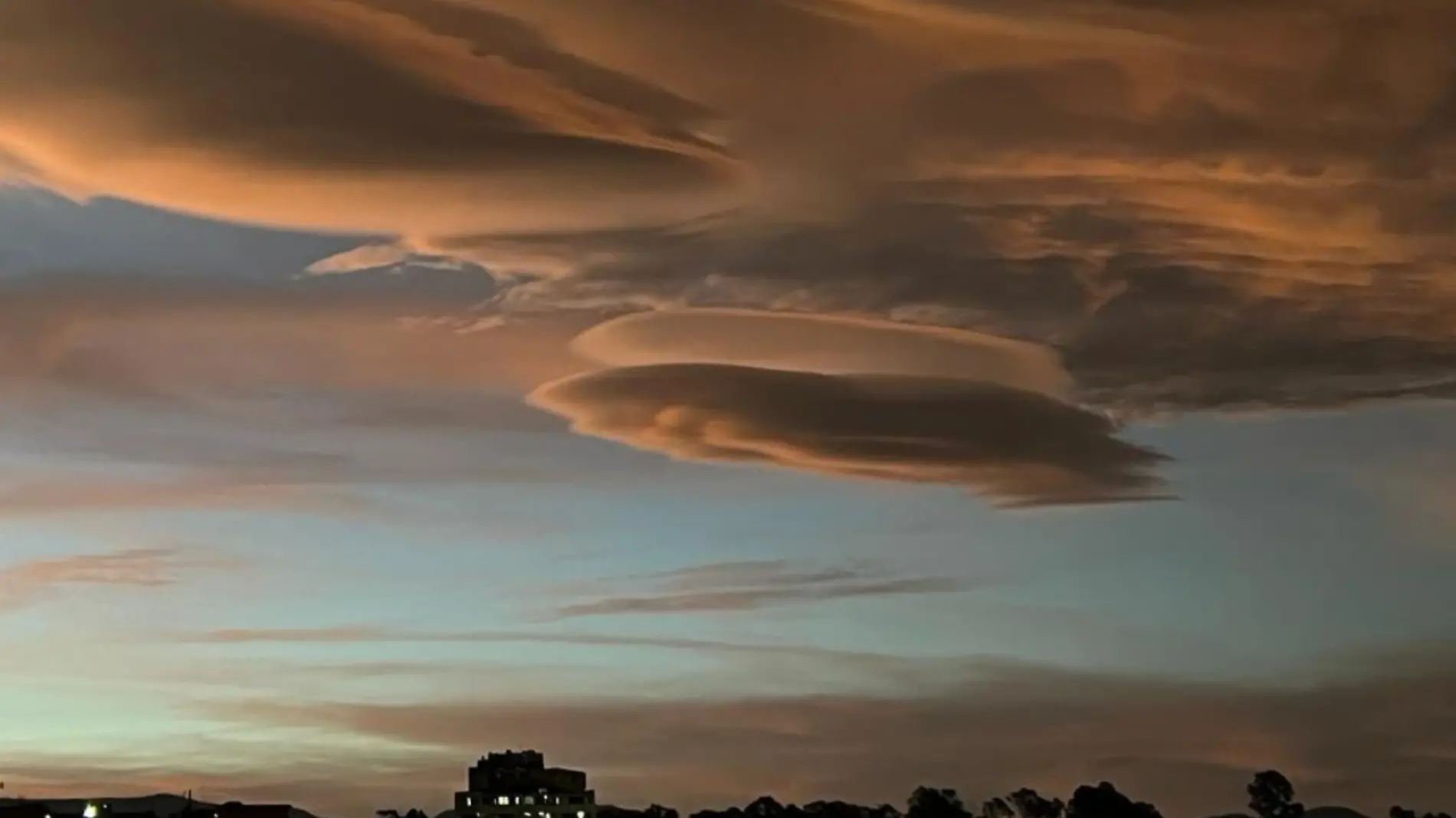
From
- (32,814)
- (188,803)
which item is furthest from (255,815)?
(32,814)

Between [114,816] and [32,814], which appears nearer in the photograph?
[32,814]

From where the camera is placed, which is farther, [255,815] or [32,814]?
[255,815]

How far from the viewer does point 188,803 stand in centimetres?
18988

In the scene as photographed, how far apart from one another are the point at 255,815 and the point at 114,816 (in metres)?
11.8

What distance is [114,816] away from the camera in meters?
182

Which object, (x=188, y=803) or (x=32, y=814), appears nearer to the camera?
(x=32, y=814)

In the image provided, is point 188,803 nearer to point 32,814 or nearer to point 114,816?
point 114,816

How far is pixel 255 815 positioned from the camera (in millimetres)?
184500

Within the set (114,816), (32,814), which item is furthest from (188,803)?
(32,814)

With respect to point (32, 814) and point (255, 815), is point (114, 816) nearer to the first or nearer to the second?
point (255, 815)

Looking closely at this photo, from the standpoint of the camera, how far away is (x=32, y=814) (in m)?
158

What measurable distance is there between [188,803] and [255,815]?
29.6ft

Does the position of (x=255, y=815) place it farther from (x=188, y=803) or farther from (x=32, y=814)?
(x=32, y=814)
